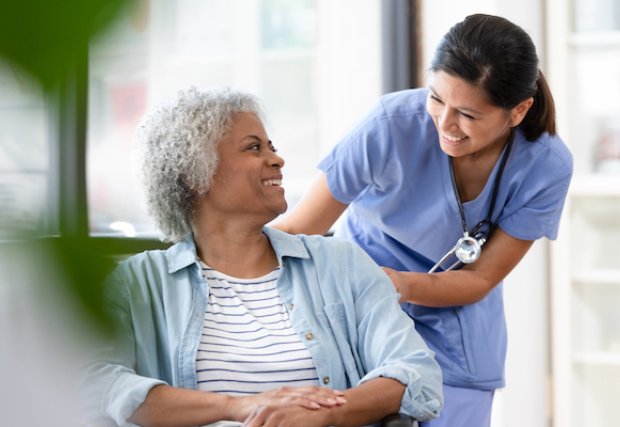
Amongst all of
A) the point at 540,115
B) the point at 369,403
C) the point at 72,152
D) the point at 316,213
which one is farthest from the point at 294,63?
the point at 72,152

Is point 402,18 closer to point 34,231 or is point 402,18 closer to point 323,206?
point 323,206

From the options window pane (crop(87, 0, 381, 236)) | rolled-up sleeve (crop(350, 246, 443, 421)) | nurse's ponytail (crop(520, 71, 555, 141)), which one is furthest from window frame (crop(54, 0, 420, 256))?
nurse's ponytail (crop(520, 71, 555, 141))

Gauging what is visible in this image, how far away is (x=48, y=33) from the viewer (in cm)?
25

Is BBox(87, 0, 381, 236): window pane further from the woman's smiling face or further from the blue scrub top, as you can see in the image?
the blue scrub top

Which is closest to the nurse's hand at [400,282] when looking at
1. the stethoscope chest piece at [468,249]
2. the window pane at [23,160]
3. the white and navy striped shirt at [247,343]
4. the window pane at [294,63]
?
the stethoscope chest piece at [468,249]

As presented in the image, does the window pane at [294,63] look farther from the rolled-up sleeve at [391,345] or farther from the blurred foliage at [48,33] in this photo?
the blurred foliage at [48,33]

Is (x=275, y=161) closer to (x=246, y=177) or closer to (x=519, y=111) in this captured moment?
(x=246, y=177)

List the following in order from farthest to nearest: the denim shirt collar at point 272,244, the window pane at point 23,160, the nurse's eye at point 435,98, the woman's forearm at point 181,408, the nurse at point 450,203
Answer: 1. the nurse at point 450,203
2. the nurse's eye at point 435,98
3. the denim shirt collar at point 272,244
4. the woman's forearm at point 181,408
5. the window pane at point 23,160

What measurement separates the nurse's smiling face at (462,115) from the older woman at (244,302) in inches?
11.5

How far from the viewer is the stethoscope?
1.98 m

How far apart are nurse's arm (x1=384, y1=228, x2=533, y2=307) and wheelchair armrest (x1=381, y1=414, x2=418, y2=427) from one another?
0.33 m

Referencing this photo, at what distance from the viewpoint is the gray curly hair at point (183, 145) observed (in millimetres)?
1746

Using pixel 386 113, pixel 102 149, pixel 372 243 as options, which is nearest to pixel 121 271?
pixel 102 149

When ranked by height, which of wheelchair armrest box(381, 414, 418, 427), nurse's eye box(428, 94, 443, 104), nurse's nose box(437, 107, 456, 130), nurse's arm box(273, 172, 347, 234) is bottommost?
wheelchair armrest box(381, 414, 418, 427)
